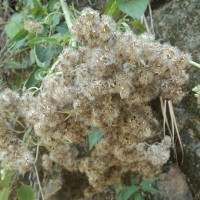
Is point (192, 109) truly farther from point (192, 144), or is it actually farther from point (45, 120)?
point (45, 120)

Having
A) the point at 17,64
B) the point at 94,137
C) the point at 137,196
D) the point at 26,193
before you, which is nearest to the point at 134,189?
the point at 137,196

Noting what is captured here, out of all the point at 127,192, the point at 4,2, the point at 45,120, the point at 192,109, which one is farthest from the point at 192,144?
the point at 4,2

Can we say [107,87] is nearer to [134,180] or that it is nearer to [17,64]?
[134,180]

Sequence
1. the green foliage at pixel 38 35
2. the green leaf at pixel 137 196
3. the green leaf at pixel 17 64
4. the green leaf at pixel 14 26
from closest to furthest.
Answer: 1. the green leaf at pixel 137 196
2. the green foliage at pixel 38 35
3. the green leaf at pixel 14 26
4. the green leaf at pixel 17 64

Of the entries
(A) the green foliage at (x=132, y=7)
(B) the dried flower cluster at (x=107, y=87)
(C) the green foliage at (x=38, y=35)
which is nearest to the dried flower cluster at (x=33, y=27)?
(C) the green foliage at (x=38, y=35)

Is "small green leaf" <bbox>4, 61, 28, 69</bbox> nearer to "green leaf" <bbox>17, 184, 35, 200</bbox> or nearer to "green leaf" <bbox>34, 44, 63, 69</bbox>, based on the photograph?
"green leaf" <bbox>34, 44, 63, 69</bbox>

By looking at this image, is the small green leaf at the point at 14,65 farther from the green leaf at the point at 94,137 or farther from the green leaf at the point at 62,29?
the green leaf at the point at 94,137
